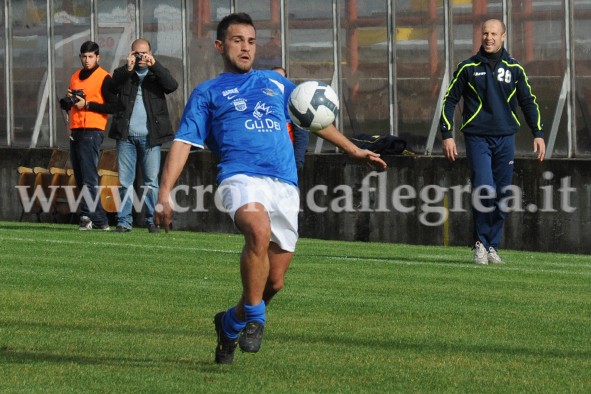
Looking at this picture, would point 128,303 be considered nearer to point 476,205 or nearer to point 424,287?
point 424,287

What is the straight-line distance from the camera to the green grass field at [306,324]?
26.1 ft

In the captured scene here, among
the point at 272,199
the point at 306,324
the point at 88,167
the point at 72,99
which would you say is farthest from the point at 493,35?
the point at 88,167

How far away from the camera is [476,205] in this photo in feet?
47.5

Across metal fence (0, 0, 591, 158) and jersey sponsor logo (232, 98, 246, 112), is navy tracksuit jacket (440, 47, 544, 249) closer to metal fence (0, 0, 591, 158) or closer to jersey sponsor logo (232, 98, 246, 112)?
metal fence (0, 0, 591, 158)

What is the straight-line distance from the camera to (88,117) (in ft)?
66.0

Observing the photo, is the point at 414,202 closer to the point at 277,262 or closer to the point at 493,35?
the point at 493,35

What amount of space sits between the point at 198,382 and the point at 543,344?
96.3 inches

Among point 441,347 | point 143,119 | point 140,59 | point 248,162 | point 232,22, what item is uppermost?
point 140,59

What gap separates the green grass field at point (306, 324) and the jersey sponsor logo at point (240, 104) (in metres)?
1.33

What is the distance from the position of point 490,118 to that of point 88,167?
23.3ft

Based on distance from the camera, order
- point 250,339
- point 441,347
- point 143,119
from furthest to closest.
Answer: point 143,119
point 441,347
point 250,339

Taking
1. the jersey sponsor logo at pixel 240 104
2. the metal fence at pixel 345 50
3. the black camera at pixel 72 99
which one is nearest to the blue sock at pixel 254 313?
the jersey sponsor logo at pixel 240 104

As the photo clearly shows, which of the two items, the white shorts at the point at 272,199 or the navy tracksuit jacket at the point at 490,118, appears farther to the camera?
the navy tracksuit jacket at the point at 490,118

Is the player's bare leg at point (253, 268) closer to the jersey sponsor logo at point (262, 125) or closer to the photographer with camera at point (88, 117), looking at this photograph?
the jersey sponsor logo at point (262, 125)
